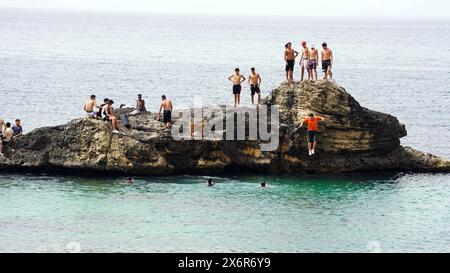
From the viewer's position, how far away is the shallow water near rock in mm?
34531

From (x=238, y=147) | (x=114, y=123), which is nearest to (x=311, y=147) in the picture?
(x=238, y=147)

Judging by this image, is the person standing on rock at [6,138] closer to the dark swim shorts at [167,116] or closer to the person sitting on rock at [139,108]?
the person sitting on rock at [139,108]

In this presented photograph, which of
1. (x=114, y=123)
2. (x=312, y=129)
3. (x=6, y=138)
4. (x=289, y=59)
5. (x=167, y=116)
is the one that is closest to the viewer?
(x=312, y=129)

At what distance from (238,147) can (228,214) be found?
6.63m

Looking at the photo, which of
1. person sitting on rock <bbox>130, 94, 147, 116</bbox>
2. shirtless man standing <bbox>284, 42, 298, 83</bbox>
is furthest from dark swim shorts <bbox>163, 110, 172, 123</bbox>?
shirtless man standing <bbox>284, 42, 298, 83</bbox>

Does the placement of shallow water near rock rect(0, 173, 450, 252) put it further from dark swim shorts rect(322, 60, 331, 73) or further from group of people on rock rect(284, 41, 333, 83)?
dark swim shorts rect(322, 60, 331, 73)

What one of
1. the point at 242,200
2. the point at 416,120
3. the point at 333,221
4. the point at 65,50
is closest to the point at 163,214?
the point at 242,200

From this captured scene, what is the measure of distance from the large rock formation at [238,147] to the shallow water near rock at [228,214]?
0.78 metres

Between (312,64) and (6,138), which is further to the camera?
(312,64)

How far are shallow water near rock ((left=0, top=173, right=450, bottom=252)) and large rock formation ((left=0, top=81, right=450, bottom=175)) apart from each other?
0.78 meters

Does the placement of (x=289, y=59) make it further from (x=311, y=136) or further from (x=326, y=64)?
(x=311, y=136)

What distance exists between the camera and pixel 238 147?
1741 inches

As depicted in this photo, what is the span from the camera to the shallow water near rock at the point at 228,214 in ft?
113
